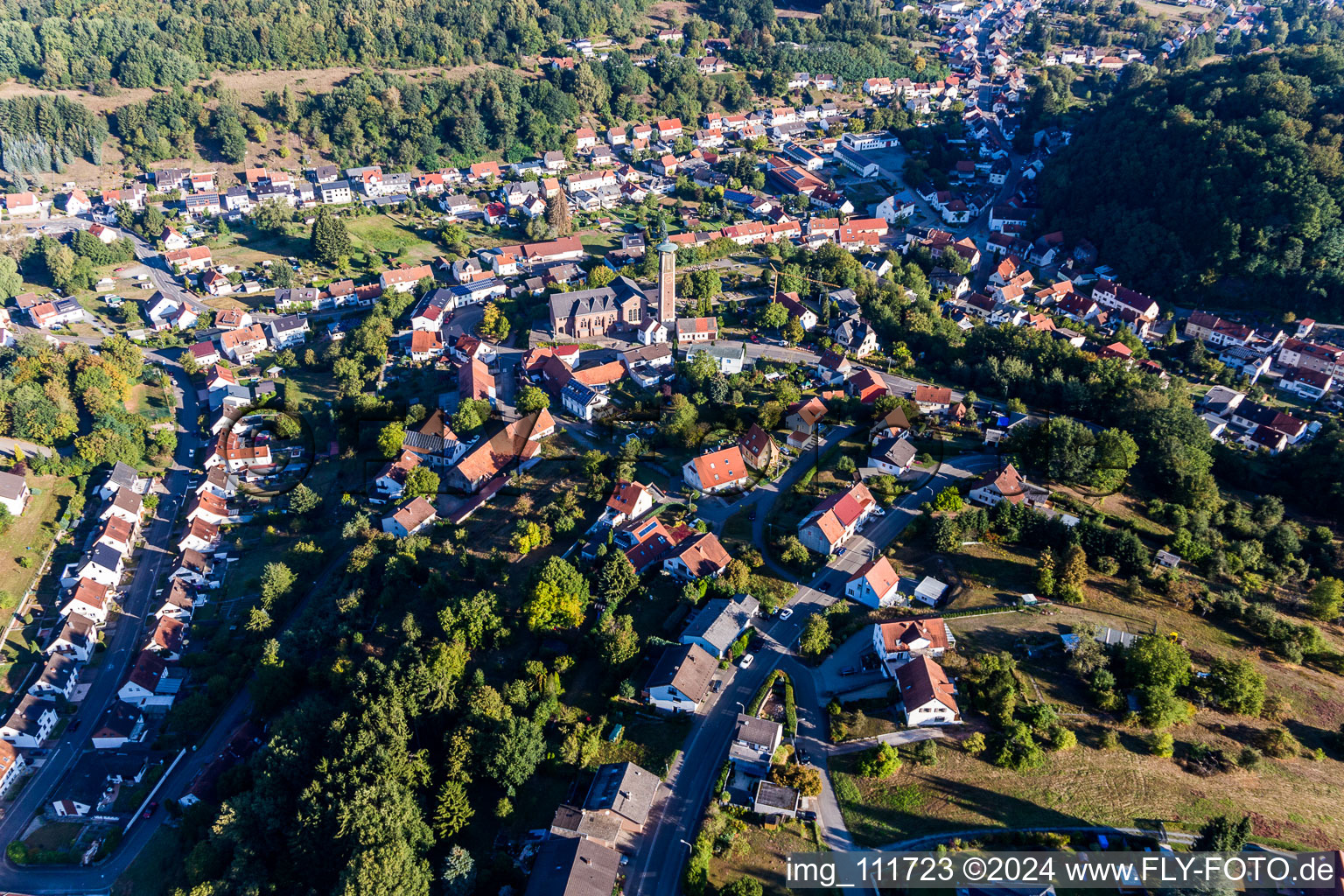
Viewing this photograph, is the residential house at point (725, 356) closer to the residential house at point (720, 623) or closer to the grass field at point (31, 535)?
the residential house at point (720, 623)

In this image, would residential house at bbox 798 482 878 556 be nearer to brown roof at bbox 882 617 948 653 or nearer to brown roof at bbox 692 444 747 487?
brown roof at bbox 692 444 747 487

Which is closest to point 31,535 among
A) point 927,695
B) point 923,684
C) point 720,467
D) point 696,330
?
point 720,467

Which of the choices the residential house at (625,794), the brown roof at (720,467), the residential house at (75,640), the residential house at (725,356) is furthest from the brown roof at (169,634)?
the residential house at (725,356)

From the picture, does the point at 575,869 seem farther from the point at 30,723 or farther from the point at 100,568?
the point at 100,568

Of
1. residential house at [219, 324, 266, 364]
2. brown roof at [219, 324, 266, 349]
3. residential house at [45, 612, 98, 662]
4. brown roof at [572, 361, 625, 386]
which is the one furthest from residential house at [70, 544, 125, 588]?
brown roof at [572, 361, 625, 386]

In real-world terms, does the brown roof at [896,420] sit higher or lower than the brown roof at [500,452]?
higher

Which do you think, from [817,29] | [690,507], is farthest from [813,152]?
[690,507]
